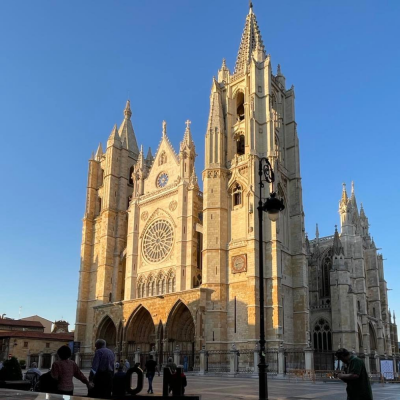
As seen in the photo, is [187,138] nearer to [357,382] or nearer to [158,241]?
[158,241]

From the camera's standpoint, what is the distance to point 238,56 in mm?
43688

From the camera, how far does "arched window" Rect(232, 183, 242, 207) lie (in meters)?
34.4

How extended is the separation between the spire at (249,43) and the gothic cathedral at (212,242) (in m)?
0.13

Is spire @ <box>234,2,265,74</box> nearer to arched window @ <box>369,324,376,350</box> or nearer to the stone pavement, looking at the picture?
arched window @ <box>369,324,376,350</box>

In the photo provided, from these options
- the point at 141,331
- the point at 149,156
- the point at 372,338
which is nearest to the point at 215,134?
the point at 149,156

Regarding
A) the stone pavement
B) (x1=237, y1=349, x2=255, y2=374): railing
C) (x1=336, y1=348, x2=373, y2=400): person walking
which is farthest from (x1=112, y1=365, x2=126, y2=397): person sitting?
(x1=237, y1=349, x2=255, y2=374): railing

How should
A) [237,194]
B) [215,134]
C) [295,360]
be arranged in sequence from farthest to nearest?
[215,134] → [237,194] → [295,360]

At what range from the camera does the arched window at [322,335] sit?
129 ft

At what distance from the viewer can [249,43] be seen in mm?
42312

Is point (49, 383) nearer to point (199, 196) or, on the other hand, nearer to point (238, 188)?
point (238, 188)

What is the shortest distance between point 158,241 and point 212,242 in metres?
7.33

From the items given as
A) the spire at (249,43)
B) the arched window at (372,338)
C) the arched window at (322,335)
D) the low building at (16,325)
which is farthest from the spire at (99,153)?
the arched window at (372,338)

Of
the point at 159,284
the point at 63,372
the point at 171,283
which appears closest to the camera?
the point at 63,372

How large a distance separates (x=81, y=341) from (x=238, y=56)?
30.9 meters
